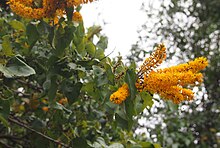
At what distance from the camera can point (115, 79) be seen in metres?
1.38

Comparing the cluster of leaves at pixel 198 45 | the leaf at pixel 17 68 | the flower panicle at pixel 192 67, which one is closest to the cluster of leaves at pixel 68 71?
the leaf at pixel 17 68

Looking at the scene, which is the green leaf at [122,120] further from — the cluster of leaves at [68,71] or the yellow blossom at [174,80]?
the yellow blossom at [174,80]

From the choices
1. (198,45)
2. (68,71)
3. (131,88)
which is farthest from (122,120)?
(198,45)

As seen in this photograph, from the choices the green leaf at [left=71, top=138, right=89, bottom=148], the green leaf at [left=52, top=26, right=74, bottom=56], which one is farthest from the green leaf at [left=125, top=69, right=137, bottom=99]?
the green leaf at [left=71, top=138, right=89, bottom=148]

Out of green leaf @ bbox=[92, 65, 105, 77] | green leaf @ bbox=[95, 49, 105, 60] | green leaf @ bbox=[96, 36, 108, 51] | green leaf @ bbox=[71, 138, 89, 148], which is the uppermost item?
green leaf @ bbox=[96, 36, 108, 51]

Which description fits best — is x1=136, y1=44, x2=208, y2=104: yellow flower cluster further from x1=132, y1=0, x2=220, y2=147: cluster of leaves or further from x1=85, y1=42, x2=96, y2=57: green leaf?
x1=132, y1=0, x2=220, y2=147: cluster of leaves

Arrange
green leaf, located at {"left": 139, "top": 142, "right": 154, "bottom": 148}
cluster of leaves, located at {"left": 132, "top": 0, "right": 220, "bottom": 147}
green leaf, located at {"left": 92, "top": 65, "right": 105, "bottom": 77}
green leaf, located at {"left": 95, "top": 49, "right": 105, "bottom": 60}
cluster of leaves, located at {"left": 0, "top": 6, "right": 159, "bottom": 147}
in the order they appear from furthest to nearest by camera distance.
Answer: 1. cluster of leaves, located at {"left": 132, "top": 0, "right": 220, "bottom": 147}
2. green leaf, located at {"left": 139, "top": 142, "right": 154, "bottom": 148}
3. green leaf, located at {"left": 95, "top": 49, "right": 105, "bottom": 60}
4. green leaf, located at {"left": 92, "top": 65, "right": 105, "bottom": 77}
5. cluster of leaves, located at {"left": 0, "top": 6, "right": 159, "bottom": 147}

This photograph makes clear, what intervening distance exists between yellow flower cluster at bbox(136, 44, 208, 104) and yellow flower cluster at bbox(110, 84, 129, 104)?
43 mm

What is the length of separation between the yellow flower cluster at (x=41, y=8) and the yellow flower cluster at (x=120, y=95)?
1.07 feet

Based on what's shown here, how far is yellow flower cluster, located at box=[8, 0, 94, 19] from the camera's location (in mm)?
1329

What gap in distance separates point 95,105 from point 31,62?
0.72 metres

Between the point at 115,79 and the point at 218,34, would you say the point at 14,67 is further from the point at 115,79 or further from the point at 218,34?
the point at 218,34

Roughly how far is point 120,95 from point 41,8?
449 mm

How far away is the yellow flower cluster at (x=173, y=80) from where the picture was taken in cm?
118
